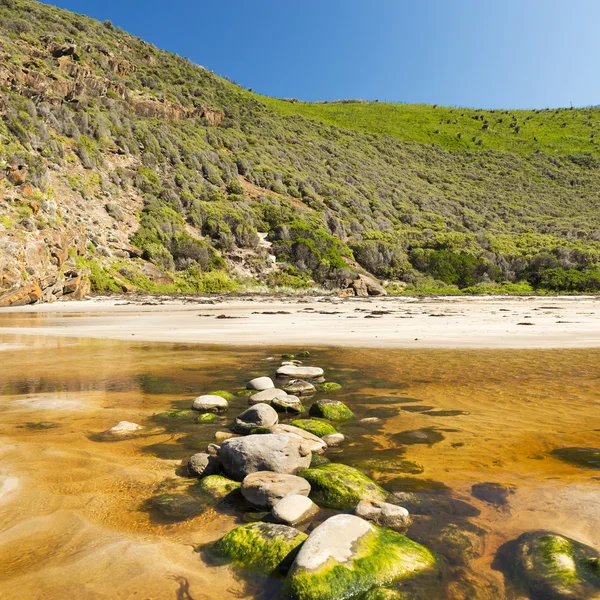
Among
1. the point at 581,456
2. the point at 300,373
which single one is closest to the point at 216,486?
the point at 581,456

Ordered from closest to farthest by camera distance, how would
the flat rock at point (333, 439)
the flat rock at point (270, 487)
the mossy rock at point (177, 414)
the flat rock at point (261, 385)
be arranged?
the flat rock at point (270, 487) → the flat rock at point (333, 439) → the mossy rock at point (177, 414) → the flat rock at point (261, 385)

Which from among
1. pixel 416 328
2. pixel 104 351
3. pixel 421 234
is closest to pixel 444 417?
pixel 104 351

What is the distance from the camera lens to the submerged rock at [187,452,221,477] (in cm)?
412

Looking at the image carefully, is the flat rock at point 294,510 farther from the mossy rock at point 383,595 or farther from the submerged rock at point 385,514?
the mossy rock at point 383,595

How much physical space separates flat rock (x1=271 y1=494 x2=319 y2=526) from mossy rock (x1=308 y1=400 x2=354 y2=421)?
2192 mm

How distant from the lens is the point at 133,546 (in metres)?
2.97

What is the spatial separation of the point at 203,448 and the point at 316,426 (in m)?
1.24

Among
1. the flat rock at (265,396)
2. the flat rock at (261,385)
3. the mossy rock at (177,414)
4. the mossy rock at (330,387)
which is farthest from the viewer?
the mossy rock at (330,387)

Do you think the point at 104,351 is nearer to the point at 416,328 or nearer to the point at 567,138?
the point at 416,328

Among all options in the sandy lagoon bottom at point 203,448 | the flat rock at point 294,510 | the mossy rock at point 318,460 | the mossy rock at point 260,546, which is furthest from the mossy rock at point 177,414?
the mossy rock at point 260,546

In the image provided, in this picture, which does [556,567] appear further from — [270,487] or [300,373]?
[300,373]

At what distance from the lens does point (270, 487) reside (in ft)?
11.8

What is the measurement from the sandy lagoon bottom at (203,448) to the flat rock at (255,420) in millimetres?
373

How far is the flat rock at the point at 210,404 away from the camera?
19.6 ft
